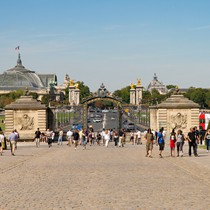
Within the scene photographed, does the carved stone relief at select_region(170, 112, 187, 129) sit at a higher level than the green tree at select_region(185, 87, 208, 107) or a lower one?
lower

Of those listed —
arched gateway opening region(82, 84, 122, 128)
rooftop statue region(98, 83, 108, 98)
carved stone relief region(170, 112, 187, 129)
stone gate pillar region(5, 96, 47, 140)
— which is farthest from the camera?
rooftop statue region(98, 83, 108, 98)

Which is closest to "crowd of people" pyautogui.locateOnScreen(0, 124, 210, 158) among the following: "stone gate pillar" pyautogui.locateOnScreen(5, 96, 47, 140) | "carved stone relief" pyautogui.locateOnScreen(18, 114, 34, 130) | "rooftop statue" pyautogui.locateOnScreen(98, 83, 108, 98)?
"stone gate pillar" pyautogui.locateOnScreen(5, 96, 47, 140)

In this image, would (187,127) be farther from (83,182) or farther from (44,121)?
(83,182)

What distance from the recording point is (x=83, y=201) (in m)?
13.9

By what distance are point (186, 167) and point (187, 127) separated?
23.8m

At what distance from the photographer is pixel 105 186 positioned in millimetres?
16688

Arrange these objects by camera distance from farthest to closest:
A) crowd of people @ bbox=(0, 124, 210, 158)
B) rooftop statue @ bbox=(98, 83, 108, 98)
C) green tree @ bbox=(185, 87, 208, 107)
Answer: green tree @ bbox=(185, 87, 208, 107), rooftop statue @ bbox=(98, 83, 108, 98), crowd of people @ bbox=(0, 124, 210, 158)

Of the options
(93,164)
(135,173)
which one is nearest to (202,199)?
(135,173)

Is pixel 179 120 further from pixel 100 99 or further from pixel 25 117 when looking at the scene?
pixel 100 99

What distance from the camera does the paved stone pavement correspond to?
13.5m

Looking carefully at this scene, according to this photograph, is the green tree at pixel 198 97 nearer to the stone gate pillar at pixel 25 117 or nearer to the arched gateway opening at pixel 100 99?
the arched gateway opening at pixel 100 99

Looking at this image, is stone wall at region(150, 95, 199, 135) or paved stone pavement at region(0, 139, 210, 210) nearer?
paved stone pavement at region(0, 139, 210, 210)

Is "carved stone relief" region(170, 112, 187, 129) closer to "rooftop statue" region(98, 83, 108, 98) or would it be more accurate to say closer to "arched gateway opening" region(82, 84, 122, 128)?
"arched gateway opening" region(82, 84, 122, 128)

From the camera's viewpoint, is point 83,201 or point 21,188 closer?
point 83,201
